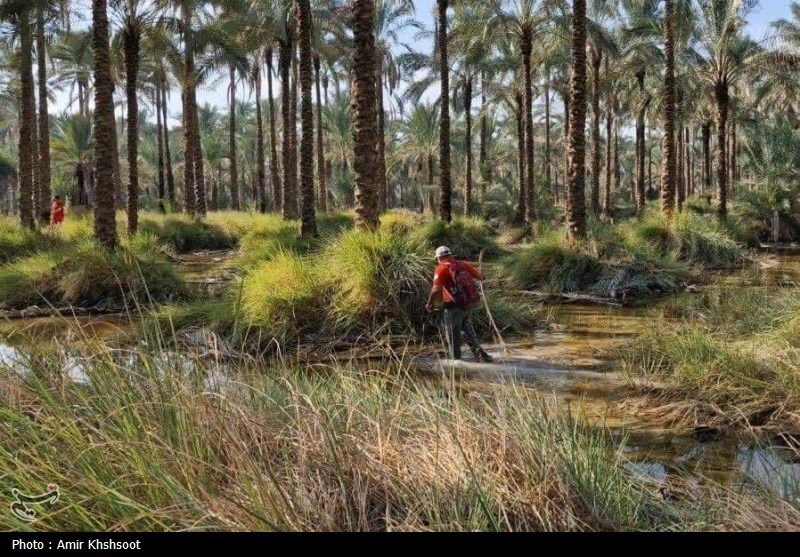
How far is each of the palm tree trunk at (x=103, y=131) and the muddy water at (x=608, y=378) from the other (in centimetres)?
221

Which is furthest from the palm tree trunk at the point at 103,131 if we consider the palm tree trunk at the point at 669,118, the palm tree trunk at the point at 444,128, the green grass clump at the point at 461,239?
Result: the palm tree trunk at the point at 669,118

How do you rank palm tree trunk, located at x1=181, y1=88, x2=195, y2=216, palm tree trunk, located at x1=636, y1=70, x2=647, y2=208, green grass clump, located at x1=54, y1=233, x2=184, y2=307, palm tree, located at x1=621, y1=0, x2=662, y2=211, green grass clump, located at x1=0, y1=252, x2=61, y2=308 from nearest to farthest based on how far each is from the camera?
1. green grass clump, located at x1=0, y1=252, x2=61, y2=308
2. green grass clump, located at x1=54, y1=233, x2=184, y2=307
3. palm tree, located at x1=621, y1=0, x2=662, y2=211
4. palm tree trunk, located at x1=181, y1=88, x2=195, y2=216
5. palm tree trunk, located at x1=636, y1=70, x2=647, y2=208

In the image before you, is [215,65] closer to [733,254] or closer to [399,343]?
[733,254]

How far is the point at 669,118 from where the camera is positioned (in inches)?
836

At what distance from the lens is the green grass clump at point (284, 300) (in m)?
9.45

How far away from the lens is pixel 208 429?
326cm

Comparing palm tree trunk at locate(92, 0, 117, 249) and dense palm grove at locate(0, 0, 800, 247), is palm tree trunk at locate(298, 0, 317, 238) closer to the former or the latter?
dense palm grove at locate(0, 0, 800, 247)

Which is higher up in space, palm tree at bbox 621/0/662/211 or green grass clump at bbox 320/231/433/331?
palm tree at bbox 621/0/662/211

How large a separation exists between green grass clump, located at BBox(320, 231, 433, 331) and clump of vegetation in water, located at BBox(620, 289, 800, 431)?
322 centimetres

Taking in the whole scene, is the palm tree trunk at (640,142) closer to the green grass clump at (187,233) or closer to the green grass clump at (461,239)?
the green grass clump at (461,239)

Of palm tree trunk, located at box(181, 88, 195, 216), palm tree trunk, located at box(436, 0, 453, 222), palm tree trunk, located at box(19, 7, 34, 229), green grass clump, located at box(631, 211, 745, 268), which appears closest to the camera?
green grass clump, located at box(631, 211, 745, 268)

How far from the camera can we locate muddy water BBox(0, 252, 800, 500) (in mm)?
4531

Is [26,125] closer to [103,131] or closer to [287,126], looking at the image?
[103,131]

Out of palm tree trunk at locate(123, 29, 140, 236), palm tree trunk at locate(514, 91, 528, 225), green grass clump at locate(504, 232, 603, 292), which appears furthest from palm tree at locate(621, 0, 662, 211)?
palm tree trunk at locate(123, 29, 140, 236)
